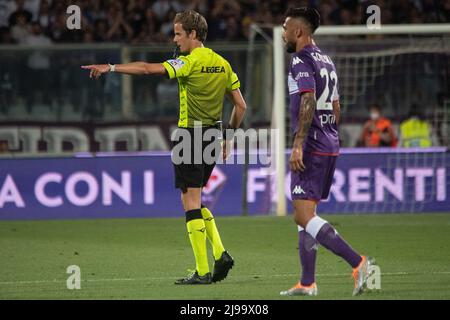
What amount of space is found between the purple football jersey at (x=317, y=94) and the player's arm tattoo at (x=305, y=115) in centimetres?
9

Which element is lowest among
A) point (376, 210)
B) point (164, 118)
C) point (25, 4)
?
point (376, 210)

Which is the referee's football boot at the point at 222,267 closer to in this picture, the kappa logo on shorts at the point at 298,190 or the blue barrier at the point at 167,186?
the kappa logo on shorts at the point at 298,190

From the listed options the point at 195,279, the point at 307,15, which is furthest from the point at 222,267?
the point at 307,15

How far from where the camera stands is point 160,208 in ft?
48.9

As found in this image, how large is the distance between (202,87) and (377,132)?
327 inches

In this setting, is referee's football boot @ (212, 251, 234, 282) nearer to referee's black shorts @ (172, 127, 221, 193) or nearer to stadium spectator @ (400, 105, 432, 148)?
referee's black shorts @ (172, 127, 221, 193)

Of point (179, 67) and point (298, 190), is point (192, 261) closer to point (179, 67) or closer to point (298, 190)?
point (179, 67)

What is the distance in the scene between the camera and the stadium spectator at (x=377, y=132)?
1609 centimetres

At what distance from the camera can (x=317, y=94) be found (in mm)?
7418

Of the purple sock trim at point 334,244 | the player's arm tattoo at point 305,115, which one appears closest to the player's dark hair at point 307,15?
the player's arm tattoo at point 305,115

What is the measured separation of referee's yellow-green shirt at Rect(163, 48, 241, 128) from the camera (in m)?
8.19
